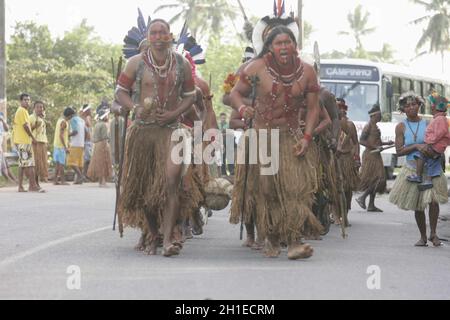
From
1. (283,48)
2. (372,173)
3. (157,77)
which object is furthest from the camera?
(372,173)

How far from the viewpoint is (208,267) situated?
8742 mm

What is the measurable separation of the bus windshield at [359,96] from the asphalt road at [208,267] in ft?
51.3

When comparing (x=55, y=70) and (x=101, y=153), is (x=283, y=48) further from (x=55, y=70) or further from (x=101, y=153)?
(x=55, y=70)

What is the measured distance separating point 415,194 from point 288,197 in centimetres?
218

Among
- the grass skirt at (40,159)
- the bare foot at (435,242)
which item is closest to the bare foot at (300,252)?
the bare foot at (435,242)

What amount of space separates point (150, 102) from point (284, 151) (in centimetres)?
127

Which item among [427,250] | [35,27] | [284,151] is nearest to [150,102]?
[284,151]

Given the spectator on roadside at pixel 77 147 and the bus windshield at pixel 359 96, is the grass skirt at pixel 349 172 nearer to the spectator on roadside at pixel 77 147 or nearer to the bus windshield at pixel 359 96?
the spectator on roadside at pixel 77 147

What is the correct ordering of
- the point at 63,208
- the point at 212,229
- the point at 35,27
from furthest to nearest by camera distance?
1. the point at 35,27
2. the point at 63,208
3. the point at 212,229

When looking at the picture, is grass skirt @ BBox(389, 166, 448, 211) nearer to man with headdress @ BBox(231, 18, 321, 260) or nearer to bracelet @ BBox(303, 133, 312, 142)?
man with headdress @ BBox(231, 18, 321, 260)

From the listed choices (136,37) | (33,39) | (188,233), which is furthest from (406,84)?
(33,39)

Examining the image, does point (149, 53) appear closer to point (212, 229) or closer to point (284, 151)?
point (284, 151)

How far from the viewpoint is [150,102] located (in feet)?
31.4

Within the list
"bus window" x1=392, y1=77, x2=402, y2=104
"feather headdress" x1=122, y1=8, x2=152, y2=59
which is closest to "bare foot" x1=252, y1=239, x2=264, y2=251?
"feather headdress" x1=122, y1=8, x2=152, y2=59
